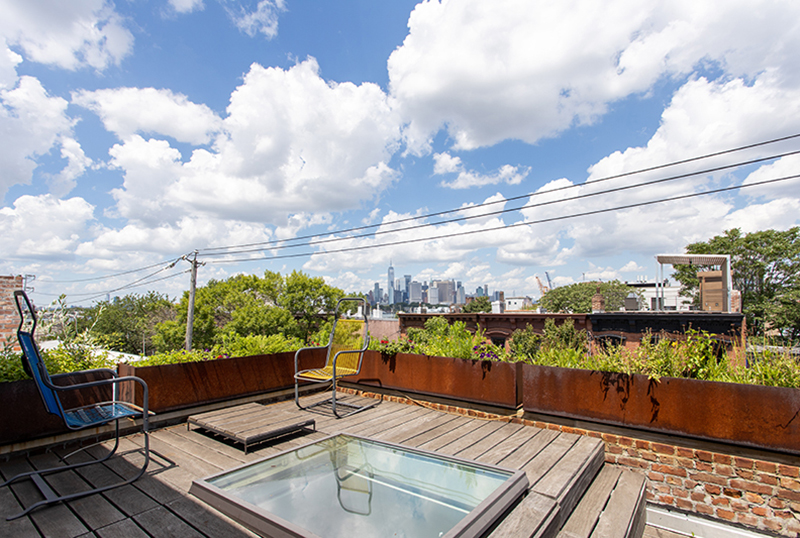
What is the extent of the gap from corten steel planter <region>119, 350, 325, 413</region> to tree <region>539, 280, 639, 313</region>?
56.3 metres

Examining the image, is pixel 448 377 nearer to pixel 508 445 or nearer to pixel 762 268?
pixel 508 445

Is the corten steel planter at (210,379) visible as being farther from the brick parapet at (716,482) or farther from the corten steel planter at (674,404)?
the brick parapet at (716,482)

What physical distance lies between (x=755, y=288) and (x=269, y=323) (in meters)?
40.9

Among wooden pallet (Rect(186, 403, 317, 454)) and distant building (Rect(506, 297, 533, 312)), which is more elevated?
wooden pallet (Rect(186, 403, 317, 454))

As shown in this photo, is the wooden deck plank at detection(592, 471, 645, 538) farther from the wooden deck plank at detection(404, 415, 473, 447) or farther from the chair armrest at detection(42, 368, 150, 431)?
the chair armrest at detection(42, 368, 150, 431)

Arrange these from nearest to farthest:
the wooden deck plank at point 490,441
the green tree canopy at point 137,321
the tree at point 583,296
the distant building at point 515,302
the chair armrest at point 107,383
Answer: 1. the chair armrest at point 107,383
2. the wooden deck plank at point 490,441
3. the green tree canopy at point 137,321
4. the tree at point 583,296
5. the distant building at point 515,302

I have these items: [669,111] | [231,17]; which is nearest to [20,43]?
[231,17]

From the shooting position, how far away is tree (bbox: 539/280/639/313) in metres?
56.0

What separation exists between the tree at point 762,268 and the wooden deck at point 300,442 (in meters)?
37.1

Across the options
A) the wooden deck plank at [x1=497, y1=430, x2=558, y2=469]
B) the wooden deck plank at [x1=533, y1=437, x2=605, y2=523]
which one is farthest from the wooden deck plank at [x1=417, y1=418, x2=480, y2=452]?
the wooden deck plank at [x1=533, y1=437, x2=605, y2=523]

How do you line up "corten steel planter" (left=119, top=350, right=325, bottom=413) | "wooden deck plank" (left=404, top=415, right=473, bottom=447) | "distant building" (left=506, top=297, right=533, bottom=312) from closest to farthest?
"wooden deck plank" (left=404, top=415, right=473, bottom=447) → "corten steel planter" (left=119, top=350, right=325, bottom=413) → "distant building" (left=506, top=297, right=533, bottom=312)

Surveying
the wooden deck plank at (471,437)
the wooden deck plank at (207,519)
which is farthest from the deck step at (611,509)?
the wooden deck plank at (207,519)

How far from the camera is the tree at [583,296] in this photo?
184 feet

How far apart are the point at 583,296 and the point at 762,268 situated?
1033 inches
